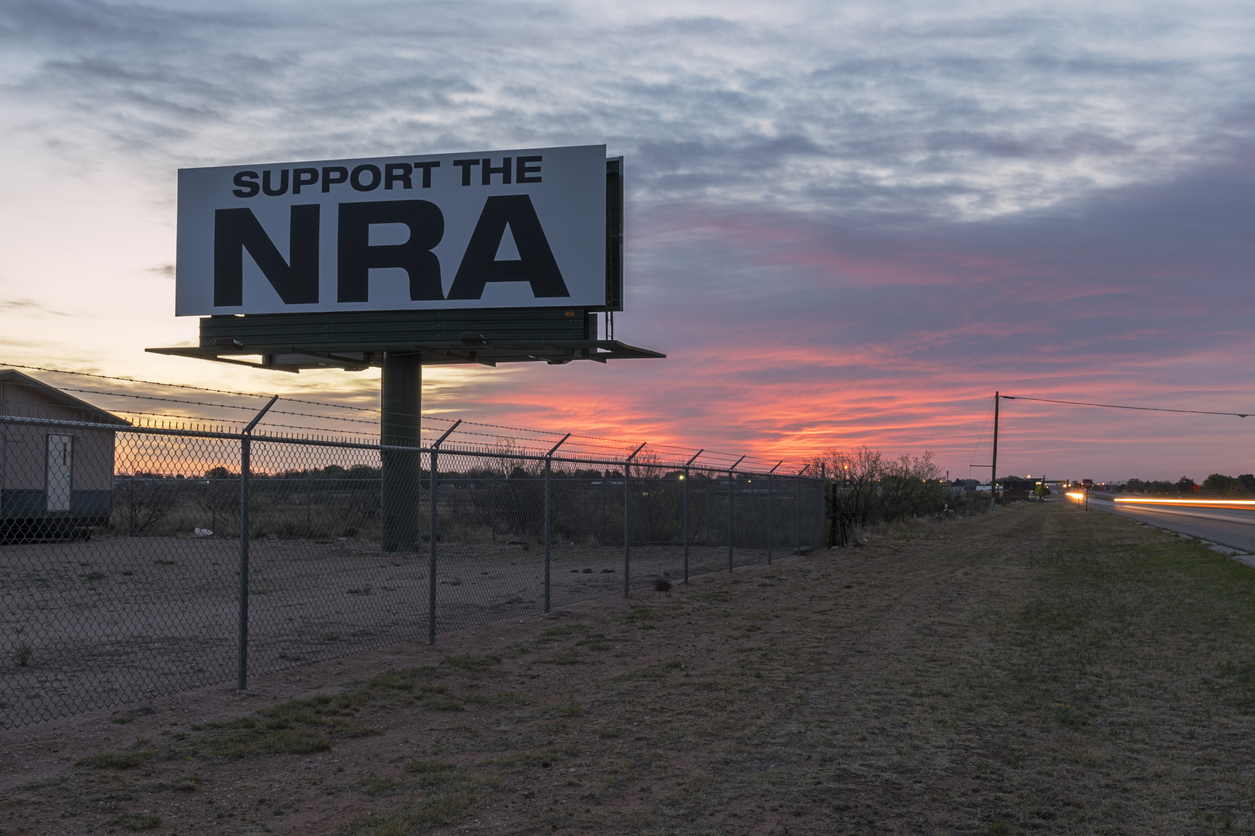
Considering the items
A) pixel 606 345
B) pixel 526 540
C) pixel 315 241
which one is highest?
pixel 315 241

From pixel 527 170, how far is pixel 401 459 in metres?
7.29

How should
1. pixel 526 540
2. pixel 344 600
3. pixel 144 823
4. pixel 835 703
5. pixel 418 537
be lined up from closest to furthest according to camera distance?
pixel 144 823
pixel 835 703
pixel 344 600
pixel 418 537
pixel 526 540

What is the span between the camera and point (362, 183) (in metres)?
22.7

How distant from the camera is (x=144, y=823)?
501 centimetres

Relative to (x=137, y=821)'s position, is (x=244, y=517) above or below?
above

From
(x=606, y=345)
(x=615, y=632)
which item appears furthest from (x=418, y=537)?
(x=615, y=632)

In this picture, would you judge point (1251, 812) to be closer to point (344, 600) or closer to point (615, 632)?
point (615, 632)

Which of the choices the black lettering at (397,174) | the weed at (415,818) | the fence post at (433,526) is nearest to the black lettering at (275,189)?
the black lettering at (397,174)

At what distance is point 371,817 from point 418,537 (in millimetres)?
16757

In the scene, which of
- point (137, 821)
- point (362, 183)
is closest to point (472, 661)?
point (137, 821)

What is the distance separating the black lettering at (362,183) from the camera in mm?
22688

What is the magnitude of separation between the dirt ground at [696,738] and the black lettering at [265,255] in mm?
13538

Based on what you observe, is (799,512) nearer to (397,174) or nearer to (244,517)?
(397,174)

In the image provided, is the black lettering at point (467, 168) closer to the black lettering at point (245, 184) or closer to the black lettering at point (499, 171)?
the black lettering at point (499, 171)
